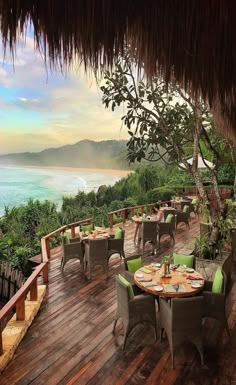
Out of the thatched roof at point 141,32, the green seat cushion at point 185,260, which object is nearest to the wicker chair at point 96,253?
the green seat cushion at point 185,260

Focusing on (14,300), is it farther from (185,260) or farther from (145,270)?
(185,260)

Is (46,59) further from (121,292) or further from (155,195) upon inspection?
(155,195)

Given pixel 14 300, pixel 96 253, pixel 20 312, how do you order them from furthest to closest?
pixel 96 253 < pixel 20 312 < pixel 14 300

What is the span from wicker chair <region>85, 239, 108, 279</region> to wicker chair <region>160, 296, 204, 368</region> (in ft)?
8.68

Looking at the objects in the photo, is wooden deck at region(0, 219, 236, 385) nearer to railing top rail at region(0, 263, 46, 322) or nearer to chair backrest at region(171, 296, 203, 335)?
chair backrest at region(171, 296, 203, 335)

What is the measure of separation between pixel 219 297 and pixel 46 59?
142 inches

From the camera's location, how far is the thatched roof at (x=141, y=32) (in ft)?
3.08

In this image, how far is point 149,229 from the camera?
7434 millimetres

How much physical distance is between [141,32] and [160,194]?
13.6 m

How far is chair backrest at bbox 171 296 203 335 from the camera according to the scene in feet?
10.8

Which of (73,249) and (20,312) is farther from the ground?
(73,249)

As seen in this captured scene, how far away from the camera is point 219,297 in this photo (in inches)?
145

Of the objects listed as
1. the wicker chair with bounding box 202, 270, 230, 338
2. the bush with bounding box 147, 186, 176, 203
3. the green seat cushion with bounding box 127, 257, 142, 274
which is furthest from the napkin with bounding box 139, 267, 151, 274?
the bush with bounding box 147, 186, 176, 203

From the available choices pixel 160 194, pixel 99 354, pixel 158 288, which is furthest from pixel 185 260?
pixel 160 194
